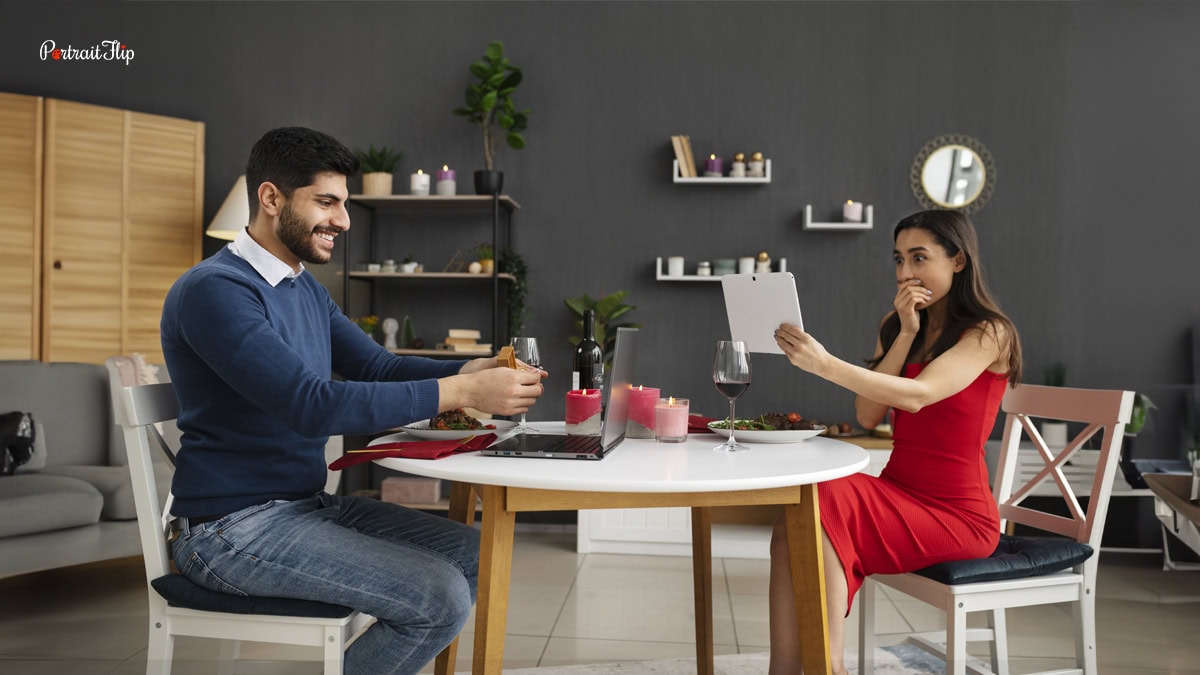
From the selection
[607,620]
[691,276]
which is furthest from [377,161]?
[607,620]

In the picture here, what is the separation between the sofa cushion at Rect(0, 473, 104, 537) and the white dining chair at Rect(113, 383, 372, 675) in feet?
5.75

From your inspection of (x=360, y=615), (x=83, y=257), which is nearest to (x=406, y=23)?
(x=83, y=257)

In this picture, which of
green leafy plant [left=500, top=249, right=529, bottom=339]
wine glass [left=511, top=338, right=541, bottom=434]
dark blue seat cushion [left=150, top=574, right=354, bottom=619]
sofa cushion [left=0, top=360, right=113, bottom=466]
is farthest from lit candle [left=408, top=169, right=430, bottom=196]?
dark blue seat cushion [left=150, top=574, right=354, bottom=619]

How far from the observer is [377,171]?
432cm

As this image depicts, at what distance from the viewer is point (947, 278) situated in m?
2.06

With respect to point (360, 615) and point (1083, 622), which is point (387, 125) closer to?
point (360, 615)

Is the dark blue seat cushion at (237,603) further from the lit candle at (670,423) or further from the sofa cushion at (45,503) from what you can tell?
the sofa cushion at (45,503)

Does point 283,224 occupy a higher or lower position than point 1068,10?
lower

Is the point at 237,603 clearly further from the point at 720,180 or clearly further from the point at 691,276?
the point at 720,180

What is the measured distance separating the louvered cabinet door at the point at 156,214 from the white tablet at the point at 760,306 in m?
3.60

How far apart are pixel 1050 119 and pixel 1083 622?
3.22 m

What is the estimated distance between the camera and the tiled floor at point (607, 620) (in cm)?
262

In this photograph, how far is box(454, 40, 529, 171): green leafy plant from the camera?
4.12m

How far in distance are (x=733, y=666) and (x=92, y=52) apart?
4.57 meters
